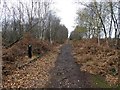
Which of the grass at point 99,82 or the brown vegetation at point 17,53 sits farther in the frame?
the brown vegetation at point 17,53

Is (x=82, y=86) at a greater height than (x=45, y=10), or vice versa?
(x=45, y=10)

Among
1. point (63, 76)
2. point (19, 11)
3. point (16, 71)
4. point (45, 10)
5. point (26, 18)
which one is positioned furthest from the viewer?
point (45, 10)

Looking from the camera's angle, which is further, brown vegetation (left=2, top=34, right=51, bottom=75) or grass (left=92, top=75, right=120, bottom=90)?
brown vegetation (left=2, top=34, right=51, bottom=75)

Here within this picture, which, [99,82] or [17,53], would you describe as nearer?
[99,82]

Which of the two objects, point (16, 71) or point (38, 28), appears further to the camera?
point (38, 28)

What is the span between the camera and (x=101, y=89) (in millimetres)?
10898

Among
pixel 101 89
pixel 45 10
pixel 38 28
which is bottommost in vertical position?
pixel 101 89

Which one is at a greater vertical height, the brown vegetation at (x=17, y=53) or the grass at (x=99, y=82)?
the brown vegetation at (x=17, y=53)

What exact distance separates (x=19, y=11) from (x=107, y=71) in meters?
23.8

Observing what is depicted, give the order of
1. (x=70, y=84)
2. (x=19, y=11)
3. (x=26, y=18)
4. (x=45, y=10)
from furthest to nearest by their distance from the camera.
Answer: (x=45, y=10)
(x=26, y=18)
(x=19, y=11)
(x=70, y=84)

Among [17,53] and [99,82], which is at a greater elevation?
[17,53]

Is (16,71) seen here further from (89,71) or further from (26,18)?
(26,18)

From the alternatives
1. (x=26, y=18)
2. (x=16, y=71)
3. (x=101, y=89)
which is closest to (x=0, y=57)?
(x=16, y=71)

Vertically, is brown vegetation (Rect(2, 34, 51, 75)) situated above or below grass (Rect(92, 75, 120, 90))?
above
